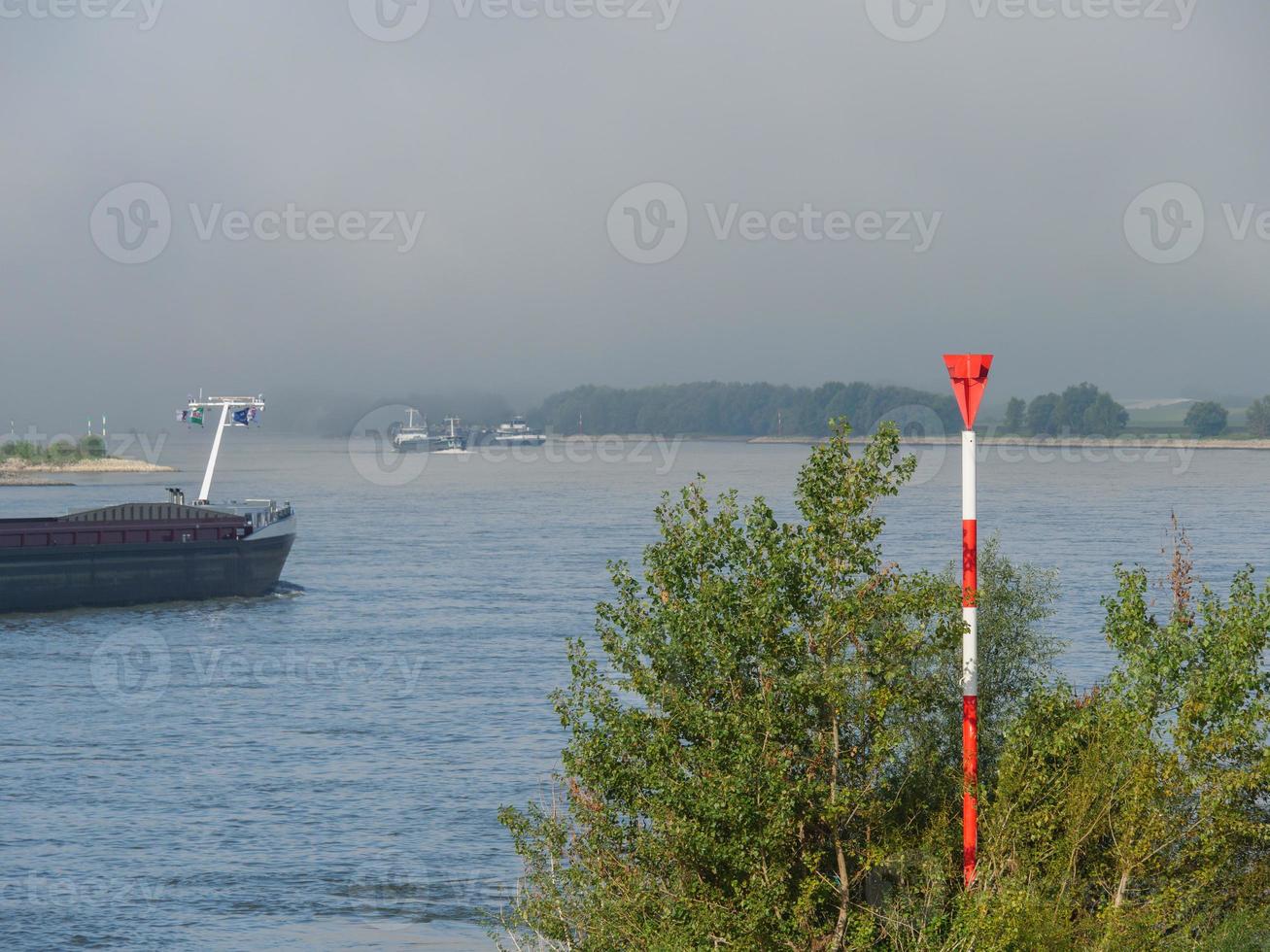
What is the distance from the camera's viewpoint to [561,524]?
425 feet

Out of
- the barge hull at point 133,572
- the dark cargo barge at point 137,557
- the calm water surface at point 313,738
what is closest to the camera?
the calm water surface at point 313,738

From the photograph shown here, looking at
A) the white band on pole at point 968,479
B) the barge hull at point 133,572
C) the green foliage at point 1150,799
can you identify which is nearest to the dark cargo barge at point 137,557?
the barge hull at point 133,572

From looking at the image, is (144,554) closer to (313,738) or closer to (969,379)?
(313,738)

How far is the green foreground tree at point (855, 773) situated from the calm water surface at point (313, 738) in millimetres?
13332

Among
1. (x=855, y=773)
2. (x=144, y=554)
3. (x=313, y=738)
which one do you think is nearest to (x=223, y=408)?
(x=144, y=554)

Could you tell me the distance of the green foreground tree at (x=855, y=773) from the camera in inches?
634

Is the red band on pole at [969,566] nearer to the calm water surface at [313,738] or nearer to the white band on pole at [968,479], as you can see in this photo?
the white band on pole at [968,479]

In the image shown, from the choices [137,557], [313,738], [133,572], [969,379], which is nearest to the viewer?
[969,379]

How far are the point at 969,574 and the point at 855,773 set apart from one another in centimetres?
280

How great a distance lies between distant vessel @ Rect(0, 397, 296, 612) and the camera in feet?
246

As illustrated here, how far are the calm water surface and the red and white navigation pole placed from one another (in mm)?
14841

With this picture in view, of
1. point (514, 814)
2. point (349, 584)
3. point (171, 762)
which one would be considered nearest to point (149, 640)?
point (349, 584)

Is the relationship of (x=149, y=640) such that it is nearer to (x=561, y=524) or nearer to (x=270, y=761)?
(x=270, y=761)

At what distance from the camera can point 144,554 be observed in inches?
3041
